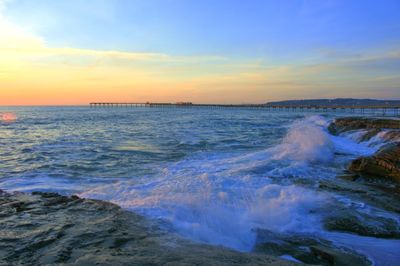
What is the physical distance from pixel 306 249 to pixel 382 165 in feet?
22.0

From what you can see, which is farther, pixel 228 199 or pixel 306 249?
pixel 228 199

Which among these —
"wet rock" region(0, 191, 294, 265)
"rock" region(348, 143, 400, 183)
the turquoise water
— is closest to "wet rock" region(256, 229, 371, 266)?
the turquoise water

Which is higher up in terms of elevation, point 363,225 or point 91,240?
point 91,240

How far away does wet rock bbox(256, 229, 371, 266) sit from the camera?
441 cm

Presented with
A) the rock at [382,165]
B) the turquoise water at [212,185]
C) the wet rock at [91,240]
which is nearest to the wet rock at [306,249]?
the turquoise water at [212,185]

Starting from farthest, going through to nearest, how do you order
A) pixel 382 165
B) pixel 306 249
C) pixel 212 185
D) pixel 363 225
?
pixel 382 165 < pixel 212 185 < pixel 363 225 < pixel 306 249

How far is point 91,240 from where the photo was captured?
4.70 metres

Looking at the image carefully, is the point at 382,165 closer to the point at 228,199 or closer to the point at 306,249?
the point at 228,199

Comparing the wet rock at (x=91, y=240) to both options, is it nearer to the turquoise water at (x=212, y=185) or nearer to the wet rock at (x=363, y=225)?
the turquoise water at (x=212, y=185)

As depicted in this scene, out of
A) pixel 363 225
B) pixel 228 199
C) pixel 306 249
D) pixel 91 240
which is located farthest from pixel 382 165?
pixel 91 240

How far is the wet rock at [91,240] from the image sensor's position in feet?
12.9

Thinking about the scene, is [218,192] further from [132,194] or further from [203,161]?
[203,161]

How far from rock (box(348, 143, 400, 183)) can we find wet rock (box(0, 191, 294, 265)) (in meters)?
7.36

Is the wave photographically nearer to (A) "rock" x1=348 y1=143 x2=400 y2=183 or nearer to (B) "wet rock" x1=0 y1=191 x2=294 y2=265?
(B) "wet rock" x1=0 y1=191 x2=294 y2=265
